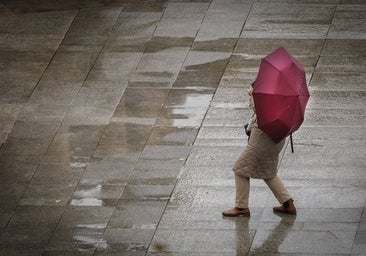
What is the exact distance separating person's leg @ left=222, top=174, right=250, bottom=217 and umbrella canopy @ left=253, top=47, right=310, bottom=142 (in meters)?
0.71

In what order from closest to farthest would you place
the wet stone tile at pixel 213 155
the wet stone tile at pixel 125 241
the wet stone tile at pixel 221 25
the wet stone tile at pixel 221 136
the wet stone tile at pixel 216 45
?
1. the wet stone tile at pixel 125 241
2. the wet stone tile at pixel 213 155
3. the wet stone tile at pixel 221 136
4. the wet stone tile at pixel 216 45
5. the wet stone tile at pixel 221 25

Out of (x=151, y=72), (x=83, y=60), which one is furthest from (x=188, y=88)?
(x=83, y=60)

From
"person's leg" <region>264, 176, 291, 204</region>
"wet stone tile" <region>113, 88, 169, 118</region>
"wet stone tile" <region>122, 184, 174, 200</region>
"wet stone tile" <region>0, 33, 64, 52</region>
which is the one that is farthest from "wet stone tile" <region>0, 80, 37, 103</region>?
"person's leg" <region>264, 176, 291, 204</region>

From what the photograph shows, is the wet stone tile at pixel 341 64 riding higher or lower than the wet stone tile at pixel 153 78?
lower

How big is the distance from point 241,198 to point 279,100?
1.35 metres

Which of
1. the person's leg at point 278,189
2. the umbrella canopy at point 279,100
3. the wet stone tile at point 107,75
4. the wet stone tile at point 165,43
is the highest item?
the umbrella canopy at point 279,100

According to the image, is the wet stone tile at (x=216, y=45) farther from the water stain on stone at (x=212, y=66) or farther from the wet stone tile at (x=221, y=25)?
the water stain on stone at (x=212, y=66)

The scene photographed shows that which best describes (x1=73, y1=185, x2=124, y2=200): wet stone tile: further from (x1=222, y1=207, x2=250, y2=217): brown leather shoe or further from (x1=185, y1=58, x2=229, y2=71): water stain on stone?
(x1=185, y1=58, x2=229, y2=71): water stain on stone

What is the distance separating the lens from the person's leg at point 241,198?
549 inches

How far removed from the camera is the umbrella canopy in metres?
13.5

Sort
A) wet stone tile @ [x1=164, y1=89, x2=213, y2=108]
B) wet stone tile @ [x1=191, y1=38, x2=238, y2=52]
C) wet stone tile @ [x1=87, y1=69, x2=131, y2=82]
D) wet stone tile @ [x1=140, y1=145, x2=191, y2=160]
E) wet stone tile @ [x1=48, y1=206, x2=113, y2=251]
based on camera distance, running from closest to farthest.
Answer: wet stone tile @ [x1=48, y1=206, x2=113, y2=251] < wet stone tile @ [x1=140, y1=145, x2=191, y2=160] < wet stone tile @ [x1=164, y1=89, x2=213, y2=108] < wet stone tile @ [x1=87, y1=69, x2=131, y2=82] < wet stone tile @ [x1=191, y1=38, x2=238, y2=52]

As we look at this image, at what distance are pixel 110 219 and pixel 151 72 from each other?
4546 mm

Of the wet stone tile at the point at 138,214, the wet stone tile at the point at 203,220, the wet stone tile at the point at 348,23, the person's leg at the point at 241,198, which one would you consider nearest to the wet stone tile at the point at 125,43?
the wet stone tile at the point at 348,23

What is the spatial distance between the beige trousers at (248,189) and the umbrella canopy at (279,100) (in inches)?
23.5
